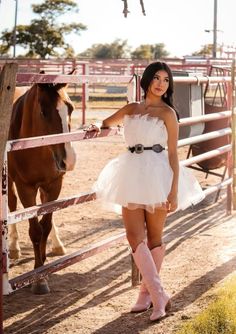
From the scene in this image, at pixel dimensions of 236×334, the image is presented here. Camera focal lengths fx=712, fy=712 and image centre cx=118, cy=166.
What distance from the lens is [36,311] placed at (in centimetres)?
487

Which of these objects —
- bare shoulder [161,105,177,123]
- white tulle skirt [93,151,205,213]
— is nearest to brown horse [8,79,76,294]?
white tulle skirt [93,151,205,213]

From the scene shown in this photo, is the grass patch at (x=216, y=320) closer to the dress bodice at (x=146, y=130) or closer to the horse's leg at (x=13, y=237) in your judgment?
the dress bodice at (x=146, y=130)

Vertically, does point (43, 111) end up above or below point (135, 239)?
above

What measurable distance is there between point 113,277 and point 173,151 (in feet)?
5.28

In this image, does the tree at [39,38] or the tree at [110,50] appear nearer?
the tree at [39,38]

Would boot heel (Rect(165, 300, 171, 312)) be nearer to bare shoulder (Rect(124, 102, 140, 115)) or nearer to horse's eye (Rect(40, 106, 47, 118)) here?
bare shoulder (Rect(124, 102, 140, 115))

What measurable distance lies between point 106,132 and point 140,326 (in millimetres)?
1430

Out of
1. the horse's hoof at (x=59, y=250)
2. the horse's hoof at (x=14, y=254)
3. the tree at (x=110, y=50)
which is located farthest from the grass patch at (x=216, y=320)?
the tree at (x=110, y=50)

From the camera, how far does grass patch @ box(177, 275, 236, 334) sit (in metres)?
4.24

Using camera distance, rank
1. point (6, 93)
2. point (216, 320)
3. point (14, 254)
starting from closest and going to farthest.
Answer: point (6, 93)
point (216, 320)
point (14, 254)

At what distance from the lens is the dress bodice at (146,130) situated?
4496 mm

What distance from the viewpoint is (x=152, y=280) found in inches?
178

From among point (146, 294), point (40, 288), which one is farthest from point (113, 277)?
point (146, 294)

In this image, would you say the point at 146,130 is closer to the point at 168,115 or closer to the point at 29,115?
the point at 168,115
